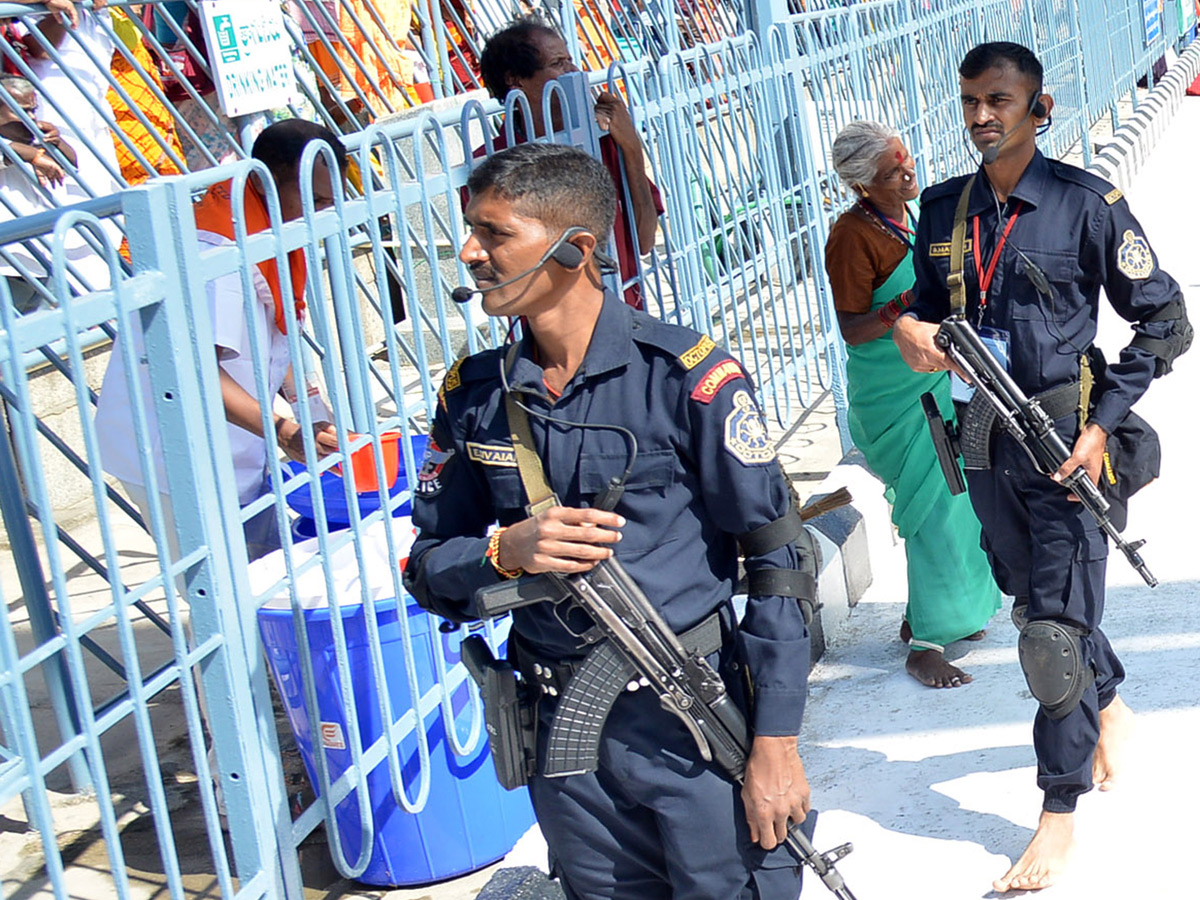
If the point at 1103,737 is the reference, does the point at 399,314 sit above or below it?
above

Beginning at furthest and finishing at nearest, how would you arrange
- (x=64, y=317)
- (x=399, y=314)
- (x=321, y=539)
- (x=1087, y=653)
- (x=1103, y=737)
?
1. (x=399, y=314)
2. (x=1103, y=737)
3. (x=1087, y=653)
4. (x=321, y=539)
5. (x=64, y=317)

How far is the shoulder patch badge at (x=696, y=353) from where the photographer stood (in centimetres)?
221

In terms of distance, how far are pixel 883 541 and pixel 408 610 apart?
8.06 ft

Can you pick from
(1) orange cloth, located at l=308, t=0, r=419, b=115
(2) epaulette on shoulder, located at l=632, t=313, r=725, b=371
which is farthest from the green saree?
(1) orange cloth, located at l=308, t=0, r=419, b=115

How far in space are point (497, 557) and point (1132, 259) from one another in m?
1.64

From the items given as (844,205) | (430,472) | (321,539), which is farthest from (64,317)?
(844,205)

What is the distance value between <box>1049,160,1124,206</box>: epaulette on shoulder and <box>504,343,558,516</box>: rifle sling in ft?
5.01

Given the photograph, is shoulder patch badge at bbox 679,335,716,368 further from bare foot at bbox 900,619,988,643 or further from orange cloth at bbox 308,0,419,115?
orange cloth at bbox 308,0,419,115

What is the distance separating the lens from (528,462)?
7.29ft

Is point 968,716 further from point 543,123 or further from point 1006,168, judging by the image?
point 543,123

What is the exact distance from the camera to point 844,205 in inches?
263

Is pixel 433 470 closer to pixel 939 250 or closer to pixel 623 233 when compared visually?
pixel 939 250

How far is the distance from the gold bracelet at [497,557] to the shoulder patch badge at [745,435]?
359 mm

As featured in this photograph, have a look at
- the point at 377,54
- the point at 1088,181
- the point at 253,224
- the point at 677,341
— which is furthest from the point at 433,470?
the point at 377,54
